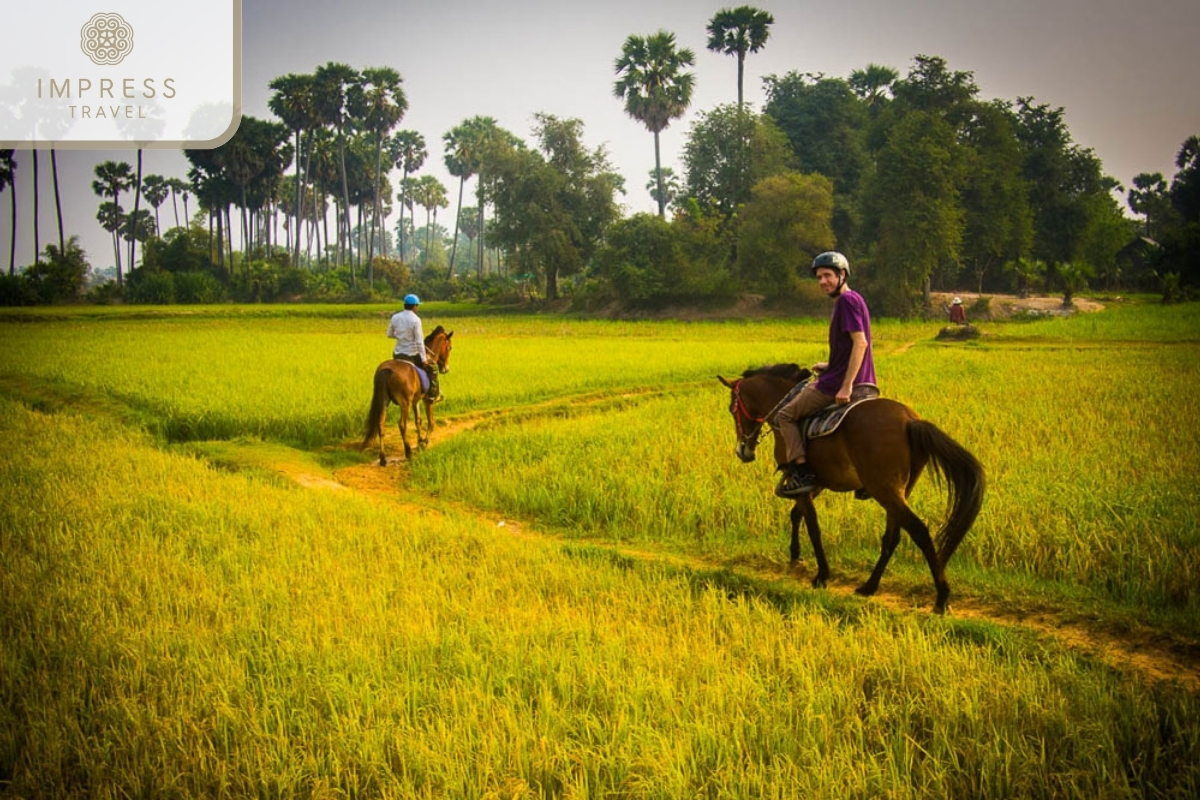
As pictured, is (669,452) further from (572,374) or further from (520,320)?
(520,320)

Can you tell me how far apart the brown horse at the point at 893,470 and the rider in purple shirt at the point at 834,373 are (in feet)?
0.41

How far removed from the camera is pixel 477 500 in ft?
29.9

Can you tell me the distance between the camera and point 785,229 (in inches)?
1693

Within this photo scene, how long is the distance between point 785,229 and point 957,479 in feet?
132

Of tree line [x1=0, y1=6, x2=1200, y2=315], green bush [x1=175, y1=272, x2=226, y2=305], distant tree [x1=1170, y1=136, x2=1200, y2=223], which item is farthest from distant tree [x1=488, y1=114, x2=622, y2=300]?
distant tree [x1=1170, y1=136, x2=1200, y2=223]

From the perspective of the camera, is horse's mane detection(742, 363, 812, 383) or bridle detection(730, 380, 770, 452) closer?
horse's mane detection(742, 363, 812, 383)

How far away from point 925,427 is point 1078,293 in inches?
1902

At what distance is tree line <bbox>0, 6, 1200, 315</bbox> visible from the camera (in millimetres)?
40906

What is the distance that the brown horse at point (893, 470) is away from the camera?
521 centimetres

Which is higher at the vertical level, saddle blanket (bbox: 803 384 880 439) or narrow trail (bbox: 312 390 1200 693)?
saddle blanket (bbox: 803 384 880 439)

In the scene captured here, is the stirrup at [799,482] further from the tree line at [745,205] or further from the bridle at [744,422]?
the tree line at [745,205]

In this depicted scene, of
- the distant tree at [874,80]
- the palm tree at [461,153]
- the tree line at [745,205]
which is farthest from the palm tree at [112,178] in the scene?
the distant tree at [874,80]

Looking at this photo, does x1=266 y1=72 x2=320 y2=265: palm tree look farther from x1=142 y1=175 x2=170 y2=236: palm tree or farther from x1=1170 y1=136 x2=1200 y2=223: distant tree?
x1=1170 y1=136 x2=1200 y2=223: distant tree

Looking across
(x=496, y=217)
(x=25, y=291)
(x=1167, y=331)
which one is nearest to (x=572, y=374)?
(x=1167, y=331)
